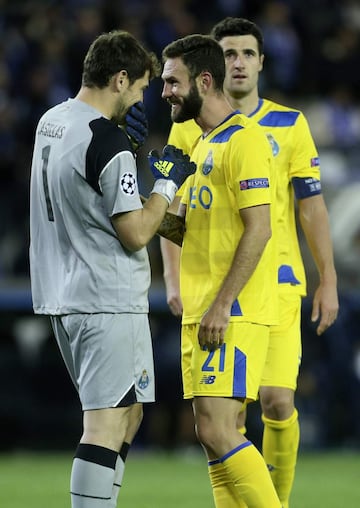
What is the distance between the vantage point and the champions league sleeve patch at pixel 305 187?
646 centimetres

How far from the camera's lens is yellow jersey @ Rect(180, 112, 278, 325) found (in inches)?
210

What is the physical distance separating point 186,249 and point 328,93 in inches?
385

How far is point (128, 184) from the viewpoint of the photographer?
198 inches

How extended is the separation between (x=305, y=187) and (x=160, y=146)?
6.71 metres

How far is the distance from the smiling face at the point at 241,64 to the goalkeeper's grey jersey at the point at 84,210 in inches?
55.8

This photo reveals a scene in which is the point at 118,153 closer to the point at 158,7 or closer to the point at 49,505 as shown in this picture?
the point at 49,505

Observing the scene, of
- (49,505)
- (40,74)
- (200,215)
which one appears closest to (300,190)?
(200,215)

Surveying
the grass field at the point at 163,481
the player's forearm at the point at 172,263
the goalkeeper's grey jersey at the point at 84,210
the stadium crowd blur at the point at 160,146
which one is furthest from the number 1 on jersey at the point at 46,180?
the stadium crowd blur at the point at 160,146

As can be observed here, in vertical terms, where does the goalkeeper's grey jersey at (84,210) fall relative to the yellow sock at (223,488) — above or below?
above

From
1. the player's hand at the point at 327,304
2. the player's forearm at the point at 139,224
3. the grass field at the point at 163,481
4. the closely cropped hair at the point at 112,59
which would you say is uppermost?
the closely cropped hair at the point at 112,59

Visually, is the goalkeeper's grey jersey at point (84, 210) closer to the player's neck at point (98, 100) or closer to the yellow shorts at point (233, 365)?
the player's neck at point (98, 100)

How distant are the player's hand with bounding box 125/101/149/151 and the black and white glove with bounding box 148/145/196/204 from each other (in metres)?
0.11

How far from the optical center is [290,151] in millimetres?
6457

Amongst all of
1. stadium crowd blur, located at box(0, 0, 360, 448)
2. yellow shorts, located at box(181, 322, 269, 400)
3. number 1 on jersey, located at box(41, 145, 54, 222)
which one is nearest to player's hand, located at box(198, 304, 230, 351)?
yellow shorts, located at box(181, 322, 269, 400)
